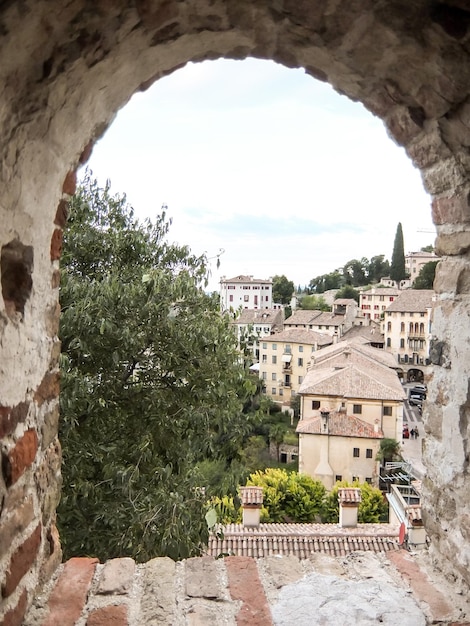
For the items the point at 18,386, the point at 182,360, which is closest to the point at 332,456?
the point at 182,360

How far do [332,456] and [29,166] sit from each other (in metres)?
17.7

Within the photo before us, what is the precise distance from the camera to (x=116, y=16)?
4.02ft

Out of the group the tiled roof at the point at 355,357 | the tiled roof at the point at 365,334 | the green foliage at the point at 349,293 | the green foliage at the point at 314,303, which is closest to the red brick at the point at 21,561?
the tiled roof at the point at 355,357

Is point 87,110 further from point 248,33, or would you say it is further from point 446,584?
point 446,584

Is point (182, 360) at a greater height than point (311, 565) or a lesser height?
greater

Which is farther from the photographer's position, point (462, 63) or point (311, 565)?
point (311, 565)

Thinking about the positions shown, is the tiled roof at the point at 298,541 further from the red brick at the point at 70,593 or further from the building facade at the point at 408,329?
the building facade at the point at 408,329

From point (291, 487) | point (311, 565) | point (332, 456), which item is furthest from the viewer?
point (332, 456)

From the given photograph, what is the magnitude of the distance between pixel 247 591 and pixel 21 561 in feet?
2.58

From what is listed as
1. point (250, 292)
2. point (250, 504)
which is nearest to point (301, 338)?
point (250, 292)

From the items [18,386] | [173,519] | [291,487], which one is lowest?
[291,487]

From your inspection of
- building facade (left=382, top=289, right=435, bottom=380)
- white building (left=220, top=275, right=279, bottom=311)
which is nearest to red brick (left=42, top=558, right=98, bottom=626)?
building facade (left=382, top=289, right=435, bottom=380)

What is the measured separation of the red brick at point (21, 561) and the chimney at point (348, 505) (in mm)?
9650

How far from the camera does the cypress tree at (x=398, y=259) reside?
4503 centimetres
